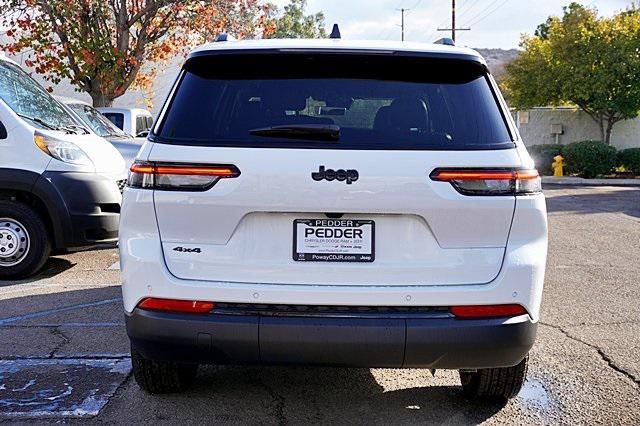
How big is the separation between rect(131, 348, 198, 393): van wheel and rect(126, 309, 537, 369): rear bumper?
564mm

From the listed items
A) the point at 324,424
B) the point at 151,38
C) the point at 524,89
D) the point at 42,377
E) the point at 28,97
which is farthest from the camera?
the point at 524,89

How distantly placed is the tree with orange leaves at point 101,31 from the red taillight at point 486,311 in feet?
49.4

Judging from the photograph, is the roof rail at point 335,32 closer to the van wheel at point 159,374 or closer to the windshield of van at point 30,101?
the van wheel at point 159,374

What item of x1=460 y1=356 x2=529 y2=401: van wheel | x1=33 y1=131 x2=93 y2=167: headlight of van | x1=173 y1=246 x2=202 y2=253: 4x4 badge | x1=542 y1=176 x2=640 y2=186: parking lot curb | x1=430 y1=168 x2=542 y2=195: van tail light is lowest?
x1=542 y1=176 x2=640 y2=186: parking lot curb

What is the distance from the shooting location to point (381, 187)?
3260 mm

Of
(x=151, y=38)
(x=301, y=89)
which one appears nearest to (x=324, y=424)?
(x=301, y=89)

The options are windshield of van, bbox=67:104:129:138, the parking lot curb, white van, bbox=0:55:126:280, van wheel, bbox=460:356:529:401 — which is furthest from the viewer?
the parking lot curb

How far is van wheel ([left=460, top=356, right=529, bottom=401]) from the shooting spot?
387 cm

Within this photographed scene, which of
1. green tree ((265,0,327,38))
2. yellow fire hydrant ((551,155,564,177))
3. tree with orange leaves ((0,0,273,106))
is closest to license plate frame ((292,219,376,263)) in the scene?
tree with orange leaves ((0,0,273,106))

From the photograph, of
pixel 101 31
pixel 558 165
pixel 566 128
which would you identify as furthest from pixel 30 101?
pixel 566 128

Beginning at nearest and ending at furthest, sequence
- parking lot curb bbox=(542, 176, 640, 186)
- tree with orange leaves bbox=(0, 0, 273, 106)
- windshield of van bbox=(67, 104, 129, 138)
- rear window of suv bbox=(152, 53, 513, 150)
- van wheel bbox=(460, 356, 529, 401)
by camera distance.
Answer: rear window of suv bbox=(152, 53, 513, 150) → van wheel bbox=(460, 356, 529, 401) → windshield of van bbox=(67, 104, 129, 138) → tree with orange leaves bbox=(0, 0, 273, 106) → parking lot curb bbox=(542, 176, 640, 186)

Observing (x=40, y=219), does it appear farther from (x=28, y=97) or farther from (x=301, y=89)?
(x=301, y=89)

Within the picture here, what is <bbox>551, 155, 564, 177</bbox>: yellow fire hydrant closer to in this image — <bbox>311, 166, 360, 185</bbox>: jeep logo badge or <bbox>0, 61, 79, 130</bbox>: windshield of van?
<bbox>0, 61, 79, 130</bbox>: windshield of van

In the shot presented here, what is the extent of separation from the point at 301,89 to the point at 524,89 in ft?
80.1
